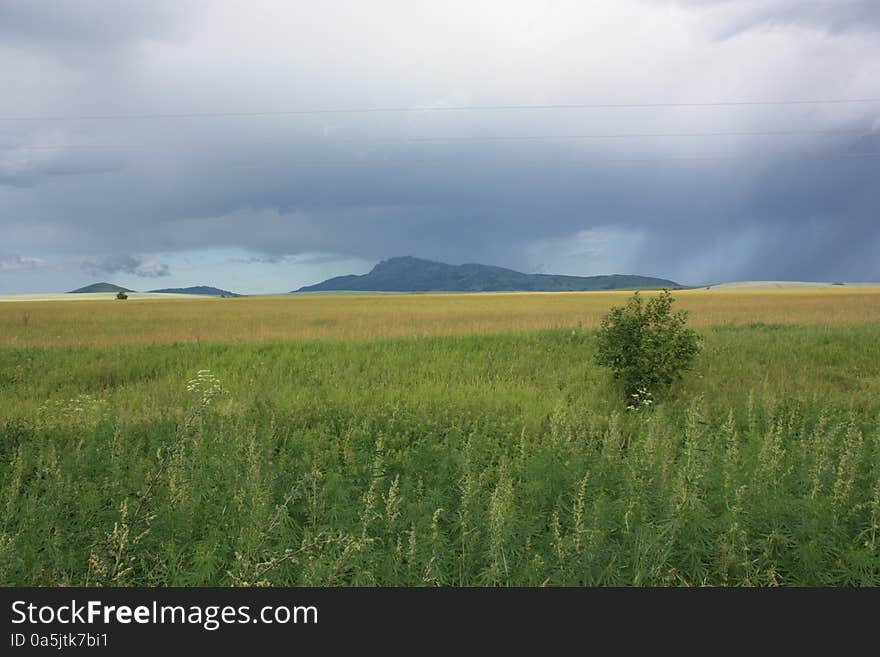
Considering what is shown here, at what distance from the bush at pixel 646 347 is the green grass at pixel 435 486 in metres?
0.58

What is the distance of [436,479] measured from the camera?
297 inches

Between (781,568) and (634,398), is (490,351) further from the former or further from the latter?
(781,568)

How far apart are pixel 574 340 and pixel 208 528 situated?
15.9 meters

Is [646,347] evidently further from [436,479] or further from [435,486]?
[435,486]

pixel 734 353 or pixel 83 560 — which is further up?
pixel 734 353

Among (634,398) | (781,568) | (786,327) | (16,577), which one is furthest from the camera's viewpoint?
(786,327)

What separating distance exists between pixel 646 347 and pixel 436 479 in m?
7.71

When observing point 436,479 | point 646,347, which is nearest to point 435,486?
point 436,479

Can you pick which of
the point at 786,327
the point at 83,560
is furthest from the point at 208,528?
the point at 786,327

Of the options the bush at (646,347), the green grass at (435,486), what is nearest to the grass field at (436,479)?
the green grass at (435,486)

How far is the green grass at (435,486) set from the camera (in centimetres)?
507

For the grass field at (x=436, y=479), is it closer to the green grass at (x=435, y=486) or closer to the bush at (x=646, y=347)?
the green grass at (x=435, y=486)

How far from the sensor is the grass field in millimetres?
5086

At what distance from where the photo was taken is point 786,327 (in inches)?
975
